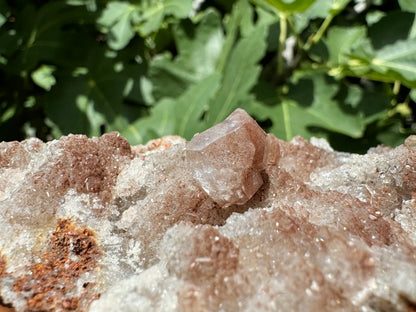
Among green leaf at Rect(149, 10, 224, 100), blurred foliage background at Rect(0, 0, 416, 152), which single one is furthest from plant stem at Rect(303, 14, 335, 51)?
green leaf at Rect(149, 10, 224, 100)

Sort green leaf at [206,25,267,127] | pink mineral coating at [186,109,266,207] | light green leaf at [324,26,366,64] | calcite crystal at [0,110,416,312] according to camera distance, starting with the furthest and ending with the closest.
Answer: light green leaf at [324,26,366,64], green leaf at [206,25,267,127], pink mineral coating at [186,109,266,207], calcite crystal at [0,110,416,312]

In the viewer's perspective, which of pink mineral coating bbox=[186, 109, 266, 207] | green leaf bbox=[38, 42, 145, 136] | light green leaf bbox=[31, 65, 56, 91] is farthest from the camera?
light green leaf bbox=[31, 65, 56, 91]

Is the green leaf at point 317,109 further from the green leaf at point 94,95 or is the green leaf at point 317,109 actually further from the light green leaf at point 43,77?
the light green leaf at point 43,77

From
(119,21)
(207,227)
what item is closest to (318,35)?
(119,21)

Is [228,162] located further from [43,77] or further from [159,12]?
[43,77]

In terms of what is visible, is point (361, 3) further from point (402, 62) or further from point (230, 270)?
point (230, 270)

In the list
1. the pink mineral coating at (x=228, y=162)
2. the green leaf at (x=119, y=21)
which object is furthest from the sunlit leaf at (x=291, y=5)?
the pink mineral coating at (x=228, y=162)

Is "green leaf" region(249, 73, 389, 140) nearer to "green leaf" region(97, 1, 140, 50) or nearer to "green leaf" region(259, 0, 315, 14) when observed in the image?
"green leaf" region(259, 0, 315, 14)
